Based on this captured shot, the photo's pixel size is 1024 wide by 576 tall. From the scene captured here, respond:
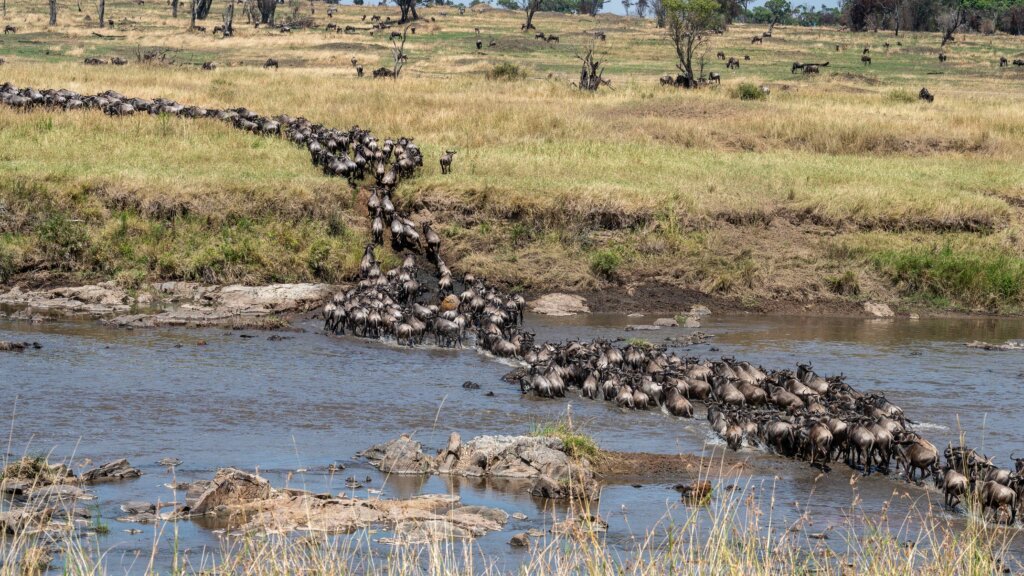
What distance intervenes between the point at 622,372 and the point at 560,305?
6058 millimetres

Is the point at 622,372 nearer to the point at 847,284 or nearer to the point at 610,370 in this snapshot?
the point at 610,370

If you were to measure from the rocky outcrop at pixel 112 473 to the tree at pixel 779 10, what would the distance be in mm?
109442

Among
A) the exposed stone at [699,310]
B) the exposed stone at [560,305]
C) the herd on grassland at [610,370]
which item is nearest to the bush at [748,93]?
the herd on grassland at [610,370]

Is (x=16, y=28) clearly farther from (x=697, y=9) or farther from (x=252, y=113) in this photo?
(x=252, y=113)

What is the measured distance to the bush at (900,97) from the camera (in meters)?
40.9

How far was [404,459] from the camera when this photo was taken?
457 inches

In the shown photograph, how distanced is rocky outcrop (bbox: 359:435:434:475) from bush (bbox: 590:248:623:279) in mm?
11103

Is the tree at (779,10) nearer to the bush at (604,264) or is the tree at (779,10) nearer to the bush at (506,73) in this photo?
the bush at (506,73)

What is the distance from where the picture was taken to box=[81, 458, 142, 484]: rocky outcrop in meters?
10.9

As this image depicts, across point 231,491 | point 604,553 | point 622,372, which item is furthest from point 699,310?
point 604,553

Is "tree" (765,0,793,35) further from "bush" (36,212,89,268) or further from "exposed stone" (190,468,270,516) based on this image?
"exposed stone" (190,468,270,516)

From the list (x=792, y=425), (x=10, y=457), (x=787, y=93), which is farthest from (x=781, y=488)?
(x=787, y=93)

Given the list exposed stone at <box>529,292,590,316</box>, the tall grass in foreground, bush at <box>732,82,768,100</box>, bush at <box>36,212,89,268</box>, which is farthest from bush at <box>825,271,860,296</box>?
bush at <box>732,82,768,100</box>

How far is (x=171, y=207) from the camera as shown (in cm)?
2289
